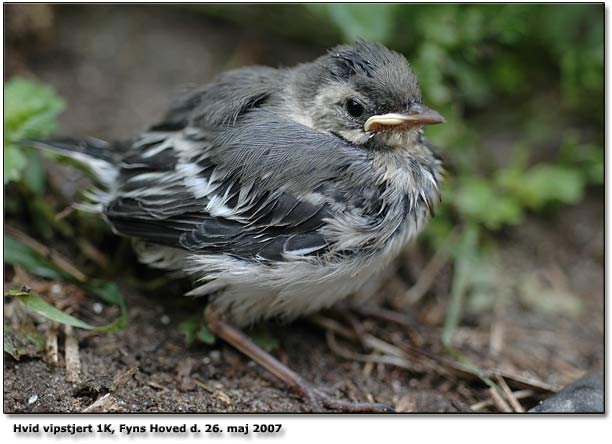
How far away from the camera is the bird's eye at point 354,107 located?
2.74m

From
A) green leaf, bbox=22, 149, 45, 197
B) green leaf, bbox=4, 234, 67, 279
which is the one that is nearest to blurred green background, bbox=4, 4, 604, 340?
green leaf, bbox=22, 149, 45, 197

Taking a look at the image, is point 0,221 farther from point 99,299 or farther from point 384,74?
point 384,74

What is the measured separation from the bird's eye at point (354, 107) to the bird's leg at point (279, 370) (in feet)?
3.57

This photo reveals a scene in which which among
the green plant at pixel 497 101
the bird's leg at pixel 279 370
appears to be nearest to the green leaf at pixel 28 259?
the bird's leg at pixel 279 370

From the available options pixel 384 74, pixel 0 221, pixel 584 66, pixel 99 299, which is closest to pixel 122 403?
pixel 99 299

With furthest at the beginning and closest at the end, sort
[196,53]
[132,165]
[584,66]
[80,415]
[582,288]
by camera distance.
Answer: [196,53]
[584,66]
[582,288]
[132,165]
[80,415]

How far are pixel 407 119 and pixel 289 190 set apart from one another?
21.6 inches

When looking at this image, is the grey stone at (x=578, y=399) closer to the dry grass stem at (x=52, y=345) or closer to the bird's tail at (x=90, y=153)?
the dry grass stem at (x=52, y=345)

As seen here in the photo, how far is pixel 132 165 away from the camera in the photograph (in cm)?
312

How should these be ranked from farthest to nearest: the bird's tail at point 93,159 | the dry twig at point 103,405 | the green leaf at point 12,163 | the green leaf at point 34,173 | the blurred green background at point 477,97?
the blurred green background at point 477,97
the green leaf at point 34,173
the bird's tail at point 93,159
the green leaf at point 12,163
the dry twig at point 103,405

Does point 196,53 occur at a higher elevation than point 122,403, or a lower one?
higher

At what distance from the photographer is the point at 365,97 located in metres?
2.70

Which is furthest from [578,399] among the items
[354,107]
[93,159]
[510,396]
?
[93,159]

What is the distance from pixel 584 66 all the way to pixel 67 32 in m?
3.31
